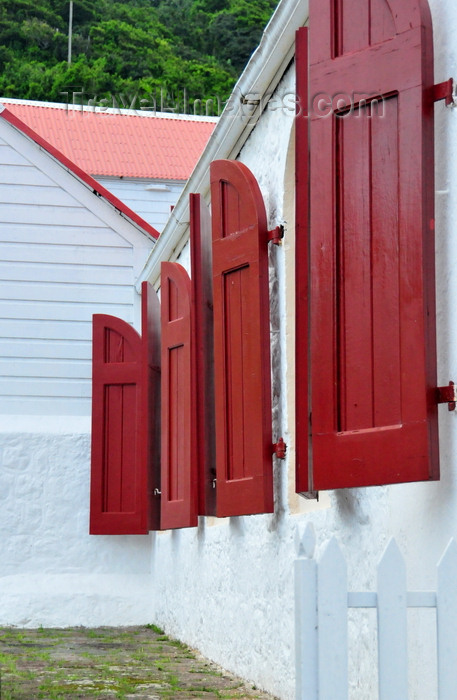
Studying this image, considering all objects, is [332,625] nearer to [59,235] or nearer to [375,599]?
[375,599]

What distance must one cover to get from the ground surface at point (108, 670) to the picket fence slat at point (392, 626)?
2.63m

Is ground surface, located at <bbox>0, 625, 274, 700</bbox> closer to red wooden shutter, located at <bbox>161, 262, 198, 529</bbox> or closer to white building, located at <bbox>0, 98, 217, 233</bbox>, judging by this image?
red wooden shutter, located at <bbox>161, 262, 198, 529</bbox>

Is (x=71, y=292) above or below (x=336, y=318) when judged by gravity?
above

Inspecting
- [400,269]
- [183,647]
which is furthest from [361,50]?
[183,647]

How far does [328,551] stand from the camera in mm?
2867

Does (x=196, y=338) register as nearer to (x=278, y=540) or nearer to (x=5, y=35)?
(x=278, y=540)

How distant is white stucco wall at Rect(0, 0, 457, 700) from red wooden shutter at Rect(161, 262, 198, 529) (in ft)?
0.86

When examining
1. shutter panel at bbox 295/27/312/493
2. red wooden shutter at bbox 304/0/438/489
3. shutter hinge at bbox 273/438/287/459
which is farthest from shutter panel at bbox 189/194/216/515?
red wooden shutter at bbox 304/0/438/489

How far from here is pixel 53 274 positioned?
10.9 meters

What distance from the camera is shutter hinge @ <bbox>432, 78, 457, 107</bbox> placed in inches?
148

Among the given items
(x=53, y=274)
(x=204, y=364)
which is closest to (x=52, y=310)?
(x=53, y=274)

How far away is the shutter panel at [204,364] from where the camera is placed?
695cm

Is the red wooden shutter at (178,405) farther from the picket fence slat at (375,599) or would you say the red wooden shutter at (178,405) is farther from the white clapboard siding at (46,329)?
the picket fence slat at (375,599)

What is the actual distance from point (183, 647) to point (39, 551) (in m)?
2.75
